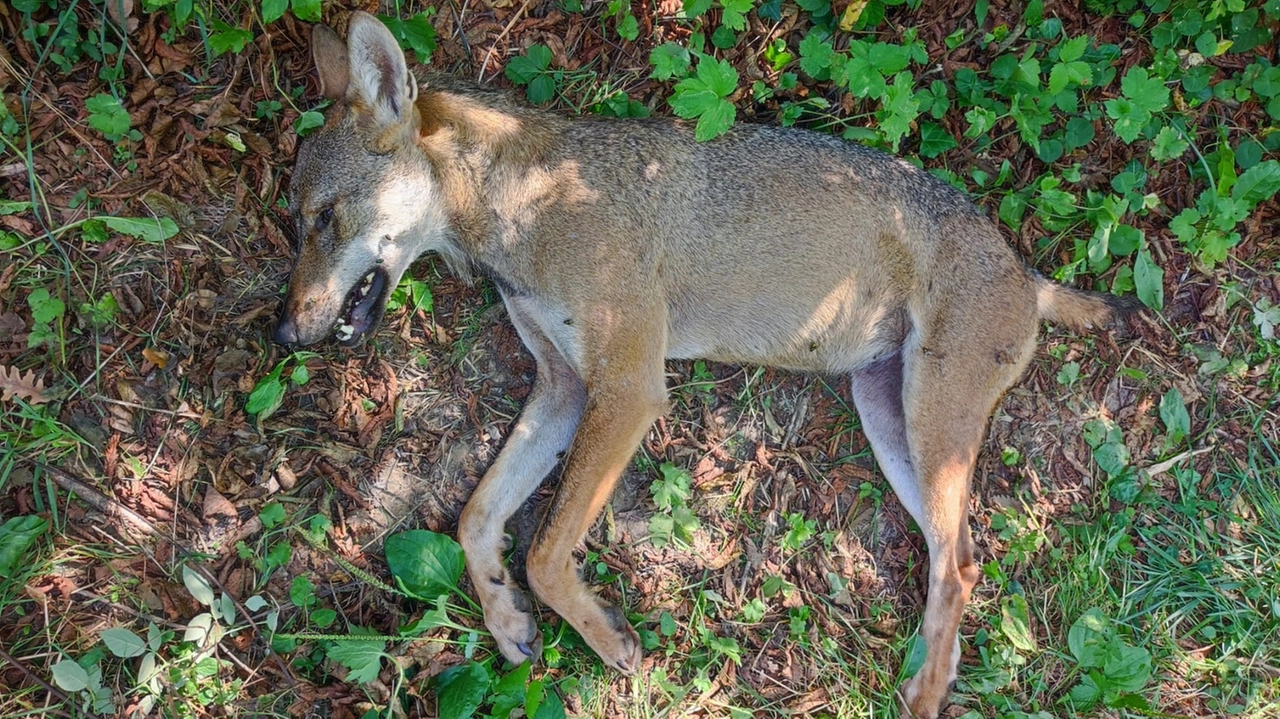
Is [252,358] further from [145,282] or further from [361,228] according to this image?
[361,228]

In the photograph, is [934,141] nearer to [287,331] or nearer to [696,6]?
[696,6]

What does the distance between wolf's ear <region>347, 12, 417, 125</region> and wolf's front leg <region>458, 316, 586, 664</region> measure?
1.15 meters

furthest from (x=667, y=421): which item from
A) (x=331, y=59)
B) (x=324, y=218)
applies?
(x=331, y=59)

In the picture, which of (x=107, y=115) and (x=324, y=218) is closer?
(x=324, y=218)

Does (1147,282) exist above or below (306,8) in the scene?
below

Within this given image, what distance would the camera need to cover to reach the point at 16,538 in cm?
399

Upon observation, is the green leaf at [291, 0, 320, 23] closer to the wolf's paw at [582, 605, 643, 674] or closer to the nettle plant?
the nettle plant

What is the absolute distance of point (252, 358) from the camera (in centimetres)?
432

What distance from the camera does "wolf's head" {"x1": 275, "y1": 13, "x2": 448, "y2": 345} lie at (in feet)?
12.4

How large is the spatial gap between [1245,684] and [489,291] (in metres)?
4.90

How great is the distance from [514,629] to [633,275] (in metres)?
1.99

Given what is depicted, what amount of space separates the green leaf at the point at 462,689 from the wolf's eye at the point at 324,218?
2.37 metres

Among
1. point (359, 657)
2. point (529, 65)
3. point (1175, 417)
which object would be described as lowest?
point (359, 657)

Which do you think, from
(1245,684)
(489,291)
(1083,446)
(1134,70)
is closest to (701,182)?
(489,291)
